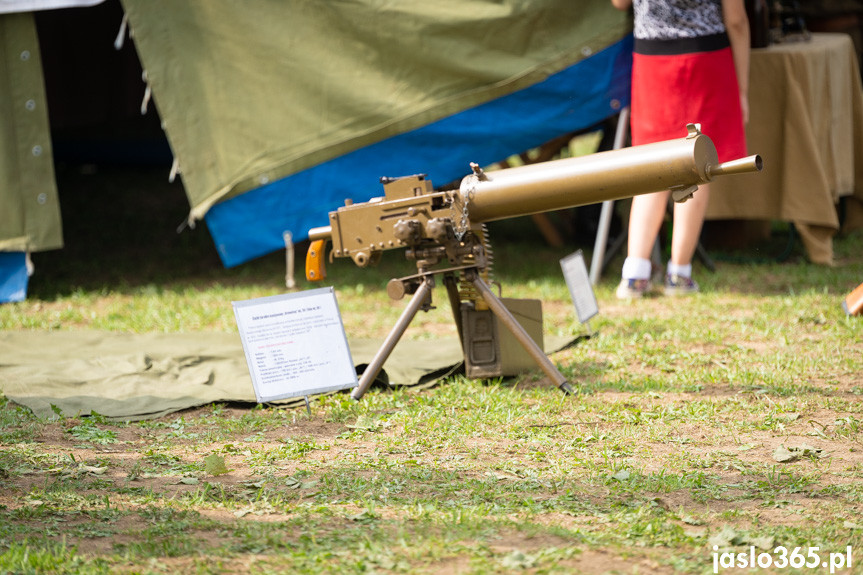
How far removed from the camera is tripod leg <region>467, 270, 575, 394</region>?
11.4ft

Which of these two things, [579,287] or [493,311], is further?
[579,287]

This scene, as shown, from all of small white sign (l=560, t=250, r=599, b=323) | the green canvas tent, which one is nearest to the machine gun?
small white sign (l=560, t=250, r=599, b=323)

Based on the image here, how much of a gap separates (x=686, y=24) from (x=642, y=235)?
1105 mm

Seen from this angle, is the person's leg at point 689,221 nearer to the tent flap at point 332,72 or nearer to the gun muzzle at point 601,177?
the tent flap at point 332,72

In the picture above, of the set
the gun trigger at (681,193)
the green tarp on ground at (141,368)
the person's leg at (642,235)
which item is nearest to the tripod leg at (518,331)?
the green tarp on ground at (141,368)

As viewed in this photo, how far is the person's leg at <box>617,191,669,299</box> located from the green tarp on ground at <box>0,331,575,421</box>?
2.87 feet

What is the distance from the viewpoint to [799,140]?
5531mm

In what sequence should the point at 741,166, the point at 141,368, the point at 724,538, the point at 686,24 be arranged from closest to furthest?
the point at 724,538, the point at 741,166, the point at 141,368, the point at 686,24

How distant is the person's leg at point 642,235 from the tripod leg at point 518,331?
1671 mm

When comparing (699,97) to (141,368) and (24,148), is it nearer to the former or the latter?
(141,368)

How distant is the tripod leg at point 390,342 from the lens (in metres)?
3.52

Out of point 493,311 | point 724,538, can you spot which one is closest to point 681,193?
point 493,311

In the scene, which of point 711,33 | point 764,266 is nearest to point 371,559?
point 711,33

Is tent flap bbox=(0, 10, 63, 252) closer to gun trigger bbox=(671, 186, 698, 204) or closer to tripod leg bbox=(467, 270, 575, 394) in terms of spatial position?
tripod leg bbox=(467, 270, 575, 394)
